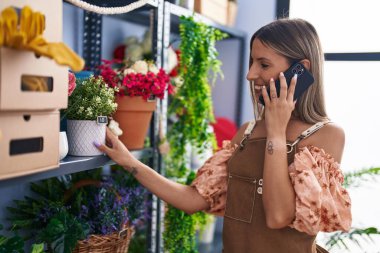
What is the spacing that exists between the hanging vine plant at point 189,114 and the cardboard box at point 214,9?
0.10 m

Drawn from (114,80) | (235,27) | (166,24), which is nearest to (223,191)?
(114,80)

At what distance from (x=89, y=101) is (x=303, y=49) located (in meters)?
0.70

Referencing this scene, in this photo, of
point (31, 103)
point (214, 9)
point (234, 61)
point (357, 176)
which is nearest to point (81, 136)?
point (31, 103)

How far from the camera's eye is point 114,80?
1.41m

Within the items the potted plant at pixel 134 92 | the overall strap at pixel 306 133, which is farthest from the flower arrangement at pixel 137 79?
the overall strap at pixel 306 133

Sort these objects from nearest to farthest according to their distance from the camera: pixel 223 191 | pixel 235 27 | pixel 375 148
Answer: pixel 223 191
pixel 375 148
pixel 235 27

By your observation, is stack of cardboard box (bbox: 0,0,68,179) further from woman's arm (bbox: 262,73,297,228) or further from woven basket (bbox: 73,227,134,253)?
woman's arm (bbox: 262,73,297,228)

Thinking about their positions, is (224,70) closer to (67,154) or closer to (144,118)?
(144,118)

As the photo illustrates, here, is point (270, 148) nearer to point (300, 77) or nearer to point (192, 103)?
point (300, 77)

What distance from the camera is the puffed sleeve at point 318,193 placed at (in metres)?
1.15

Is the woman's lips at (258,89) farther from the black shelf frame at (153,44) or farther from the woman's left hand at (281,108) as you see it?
the black shelf frame at (153,44)

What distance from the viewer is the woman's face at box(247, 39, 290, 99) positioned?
1.28 metres

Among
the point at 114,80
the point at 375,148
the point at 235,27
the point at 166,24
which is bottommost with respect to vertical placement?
the point at 375,148

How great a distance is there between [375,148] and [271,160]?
1.29 m
